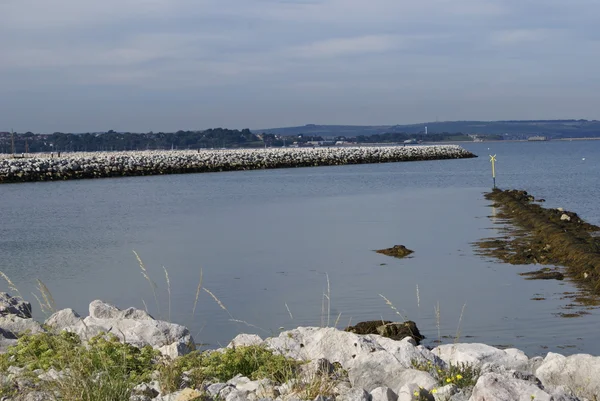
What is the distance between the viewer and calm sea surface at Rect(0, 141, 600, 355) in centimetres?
972

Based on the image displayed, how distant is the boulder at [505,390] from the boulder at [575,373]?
777 mm

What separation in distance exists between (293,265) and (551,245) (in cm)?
488

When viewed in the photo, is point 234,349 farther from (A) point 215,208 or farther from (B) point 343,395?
(A) point 215,208

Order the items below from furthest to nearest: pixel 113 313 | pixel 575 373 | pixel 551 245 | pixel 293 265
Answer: pixel 551 245, pixel 293 265, pixel 113 313, pixel 575 373

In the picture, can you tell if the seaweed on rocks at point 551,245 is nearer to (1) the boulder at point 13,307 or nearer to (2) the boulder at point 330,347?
(2) the boulder at point 330,347

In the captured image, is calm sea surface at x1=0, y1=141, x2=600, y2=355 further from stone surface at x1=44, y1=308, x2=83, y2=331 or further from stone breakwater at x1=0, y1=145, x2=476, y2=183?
stone breakwater at x1=0, y1=145, x2=476, y2=183

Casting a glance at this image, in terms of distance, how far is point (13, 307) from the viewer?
7.96 meters

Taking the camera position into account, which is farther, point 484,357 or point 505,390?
point 484,357

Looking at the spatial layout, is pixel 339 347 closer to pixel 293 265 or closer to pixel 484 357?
pixel 484 357

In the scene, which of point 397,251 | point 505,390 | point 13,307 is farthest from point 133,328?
point 397,251

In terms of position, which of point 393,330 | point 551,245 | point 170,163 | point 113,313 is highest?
point 113,313

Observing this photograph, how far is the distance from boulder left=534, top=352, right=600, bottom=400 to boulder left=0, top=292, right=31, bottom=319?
4575 mm

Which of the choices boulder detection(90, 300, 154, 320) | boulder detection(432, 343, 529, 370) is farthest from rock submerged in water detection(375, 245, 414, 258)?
boulder detection(432, 343, 529, 370)

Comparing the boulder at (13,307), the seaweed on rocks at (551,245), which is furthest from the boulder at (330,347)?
the seaweed on rocks at (551,245)
